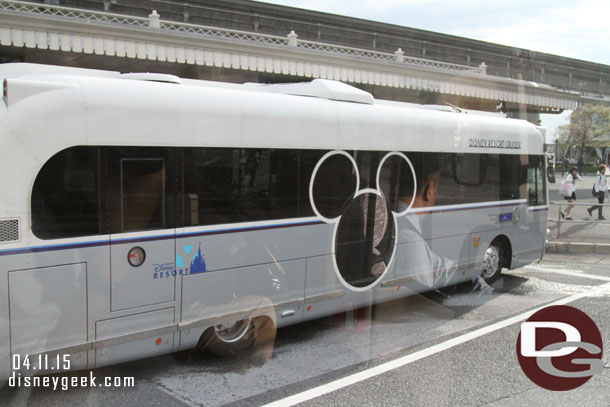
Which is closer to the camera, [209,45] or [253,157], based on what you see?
[253,157]

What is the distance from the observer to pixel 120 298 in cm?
518

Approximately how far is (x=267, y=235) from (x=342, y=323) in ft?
6.96

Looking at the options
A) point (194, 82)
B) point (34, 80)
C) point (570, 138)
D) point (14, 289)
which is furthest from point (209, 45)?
point (570, 138)

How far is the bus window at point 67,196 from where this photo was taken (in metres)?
4.77

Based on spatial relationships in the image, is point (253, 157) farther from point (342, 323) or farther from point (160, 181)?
point (342, 323)

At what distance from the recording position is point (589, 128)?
64062 mm

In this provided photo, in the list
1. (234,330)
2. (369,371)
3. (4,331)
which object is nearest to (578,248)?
(369,371)

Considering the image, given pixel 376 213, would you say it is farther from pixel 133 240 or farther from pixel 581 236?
pixel 581 236

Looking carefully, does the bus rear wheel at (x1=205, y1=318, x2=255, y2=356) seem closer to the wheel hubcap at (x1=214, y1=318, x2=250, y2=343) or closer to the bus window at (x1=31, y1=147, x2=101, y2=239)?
the wheel hubcap at (x1=214, y1=318, x2=250, y2=343)

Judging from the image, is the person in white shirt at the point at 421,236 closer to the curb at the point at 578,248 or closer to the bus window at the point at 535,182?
the bus window at the point at 535,182

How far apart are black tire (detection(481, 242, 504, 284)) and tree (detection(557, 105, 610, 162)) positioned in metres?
58.5
